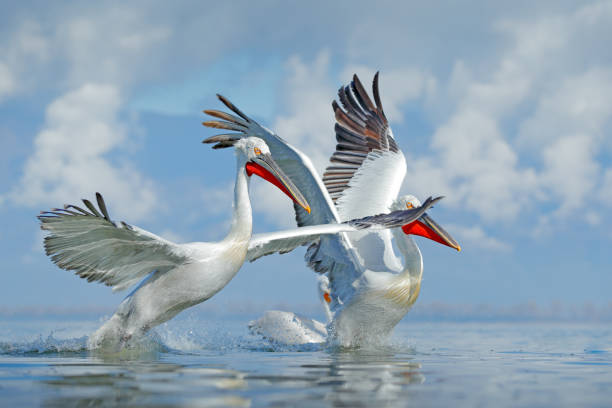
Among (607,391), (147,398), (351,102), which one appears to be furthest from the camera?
(351,102)

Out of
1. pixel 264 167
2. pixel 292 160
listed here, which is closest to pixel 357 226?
pixel 264 167

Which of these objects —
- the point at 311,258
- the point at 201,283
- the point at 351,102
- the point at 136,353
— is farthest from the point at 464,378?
the point at 351,102

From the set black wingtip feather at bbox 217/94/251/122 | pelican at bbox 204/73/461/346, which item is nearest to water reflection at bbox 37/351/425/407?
pelican at bbox 204/73/461/346

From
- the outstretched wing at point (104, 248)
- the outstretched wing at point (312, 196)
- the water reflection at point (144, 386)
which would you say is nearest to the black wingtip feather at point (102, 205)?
the outstretched wing at point (104, 248)

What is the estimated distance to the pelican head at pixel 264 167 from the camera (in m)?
8.39

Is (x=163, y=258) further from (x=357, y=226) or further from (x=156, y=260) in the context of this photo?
(x=357, y=226)

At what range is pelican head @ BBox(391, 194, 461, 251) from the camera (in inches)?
398

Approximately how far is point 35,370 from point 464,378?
143 inches

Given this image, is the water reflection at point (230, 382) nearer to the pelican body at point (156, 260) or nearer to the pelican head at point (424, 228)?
the pelican body at point (156, 260)

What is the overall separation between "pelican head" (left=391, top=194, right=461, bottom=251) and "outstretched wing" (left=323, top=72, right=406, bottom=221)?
0.83 meters

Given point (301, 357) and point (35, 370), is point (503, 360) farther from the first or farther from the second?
point (35, 370)

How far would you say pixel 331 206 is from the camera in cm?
968

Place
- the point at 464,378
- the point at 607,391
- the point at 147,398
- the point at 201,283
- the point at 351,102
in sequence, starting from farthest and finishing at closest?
the point at 351,102 → the point at 201,283 → the point at 464,378 → the point at 607,391 → the point at 147,398

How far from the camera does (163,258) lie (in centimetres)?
775
